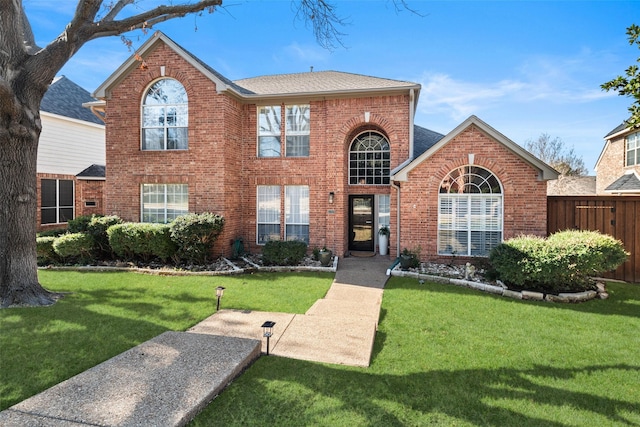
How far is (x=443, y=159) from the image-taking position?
10719 millimetres

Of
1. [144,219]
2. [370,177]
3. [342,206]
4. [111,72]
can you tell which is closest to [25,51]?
[111,72]

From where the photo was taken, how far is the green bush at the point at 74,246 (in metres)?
10.9

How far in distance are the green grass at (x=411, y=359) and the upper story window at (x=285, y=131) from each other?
632 centimetres

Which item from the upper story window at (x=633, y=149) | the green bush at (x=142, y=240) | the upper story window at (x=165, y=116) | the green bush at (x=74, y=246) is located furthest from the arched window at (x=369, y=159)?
the upper story window at (x=633, y=149)

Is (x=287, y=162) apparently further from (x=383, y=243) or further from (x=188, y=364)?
(x=188, y=364)

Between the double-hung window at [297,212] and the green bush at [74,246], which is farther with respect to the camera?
the double-hung window at [297,212]

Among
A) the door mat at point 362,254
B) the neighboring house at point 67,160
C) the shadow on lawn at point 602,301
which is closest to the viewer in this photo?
the shadow on lawn at point 602,301

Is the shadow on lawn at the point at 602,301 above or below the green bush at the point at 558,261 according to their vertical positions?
below

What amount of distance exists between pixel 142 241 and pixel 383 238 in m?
8.39

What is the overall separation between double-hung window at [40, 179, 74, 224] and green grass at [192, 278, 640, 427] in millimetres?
16157

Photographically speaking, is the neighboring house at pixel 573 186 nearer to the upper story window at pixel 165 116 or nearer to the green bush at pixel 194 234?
the green bush at pixel 194 234

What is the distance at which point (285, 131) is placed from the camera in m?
13.0

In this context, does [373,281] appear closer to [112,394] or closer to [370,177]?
[370,177]

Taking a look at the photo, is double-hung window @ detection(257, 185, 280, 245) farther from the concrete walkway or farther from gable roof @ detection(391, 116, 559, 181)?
the concrete walkway
